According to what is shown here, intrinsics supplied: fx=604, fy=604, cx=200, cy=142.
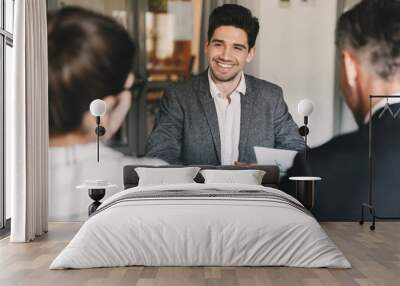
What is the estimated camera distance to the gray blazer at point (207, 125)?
7559 mm

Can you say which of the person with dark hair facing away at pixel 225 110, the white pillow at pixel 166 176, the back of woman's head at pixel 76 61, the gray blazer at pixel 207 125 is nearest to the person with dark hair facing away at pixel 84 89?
the back of woman's head at pixel 76 61

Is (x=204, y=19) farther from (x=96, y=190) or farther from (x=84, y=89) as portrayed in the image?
(x=96, y=190)

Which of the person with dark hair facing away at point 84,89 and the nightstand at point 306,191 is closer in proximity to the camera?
the nightstand at point 306,191

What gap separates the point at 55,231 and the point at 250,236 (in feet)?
9.89

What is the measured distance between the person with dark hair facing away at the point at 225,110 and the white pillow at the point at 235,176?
0.59 meters

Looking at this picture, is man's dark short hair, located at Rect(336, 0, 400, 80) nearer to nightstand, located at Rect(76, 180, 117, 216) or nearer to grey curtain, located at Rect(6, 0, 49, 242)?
nightstand, located at Rect(76, 180, 117, 216)

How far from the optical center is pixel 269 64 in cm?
769

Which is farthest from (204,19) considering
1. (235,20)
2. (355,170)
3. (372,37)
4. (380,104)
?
(355,170)

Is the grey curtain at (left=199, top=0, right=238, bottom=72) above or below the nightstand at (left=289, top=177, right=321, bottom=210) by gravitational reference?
above

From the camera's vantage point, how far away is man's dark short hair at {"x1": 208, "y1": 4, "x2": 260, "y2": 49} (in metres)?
7.67

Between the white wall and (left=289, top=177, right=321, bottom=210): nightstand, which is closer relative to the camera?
(left=289, top=177, right=321, bottom=210): nightstand

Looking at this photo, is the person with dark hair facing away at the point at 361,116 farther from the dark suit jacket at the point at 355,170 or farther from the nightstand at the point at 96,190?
the nightstand at the point at 96,190

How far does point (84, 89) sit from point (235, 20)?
82.9 inches

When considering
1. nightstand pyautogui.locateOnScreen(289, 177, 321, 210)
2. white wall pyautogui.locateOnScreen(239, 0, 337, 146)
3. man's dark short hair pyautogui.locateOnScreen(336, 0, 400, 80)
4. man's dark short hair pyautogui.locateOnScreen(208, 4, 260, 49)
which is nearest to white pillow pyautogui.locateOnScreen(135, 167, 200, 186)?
nightstand pyautogui.locateOnScreen(289, 177, 321, 210)
